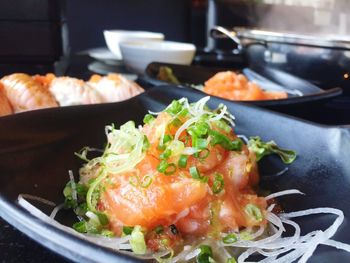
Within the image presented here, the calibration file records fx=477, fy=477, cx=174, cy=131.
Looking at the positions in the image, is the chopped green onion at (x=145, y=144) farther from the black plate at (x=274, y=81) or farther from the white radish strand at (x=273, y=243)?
the black plate at (x=274, y=81)

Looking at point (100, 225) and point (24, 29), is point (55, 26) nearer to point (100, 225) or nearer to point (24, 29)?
point (24, 29)

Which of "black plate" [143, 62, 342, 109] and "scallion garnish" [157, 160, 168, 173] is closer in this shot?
"scallion garnish" [157, 160, 168, 173]

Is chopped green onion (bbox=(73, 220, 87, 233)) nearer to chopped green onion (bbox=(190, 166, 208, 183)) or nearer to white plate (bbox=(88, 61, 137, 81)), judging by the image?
chopped green onion (bbox=(190, 166, 208, 183))

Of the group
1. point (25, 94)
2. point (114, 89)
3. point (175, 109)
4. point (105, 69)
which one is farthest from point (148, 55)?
point (175, 109)

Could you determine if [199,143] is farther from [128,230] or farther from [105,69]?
[105,69]

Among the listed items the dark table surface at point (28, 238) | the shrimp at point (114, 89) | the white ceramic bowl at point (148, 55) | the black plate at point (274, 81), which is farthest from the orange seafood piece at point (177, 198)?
the white ceramic bowl at point (148, 55)

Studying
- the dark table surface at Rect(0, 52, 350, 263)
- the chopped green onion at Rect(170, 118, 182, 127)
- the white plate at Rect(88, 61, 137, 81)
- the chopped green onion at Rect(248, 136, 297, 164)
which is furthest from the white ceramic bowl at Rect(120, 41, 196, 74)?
the chopped green onion at Rect(170, 118, 182, 127)
